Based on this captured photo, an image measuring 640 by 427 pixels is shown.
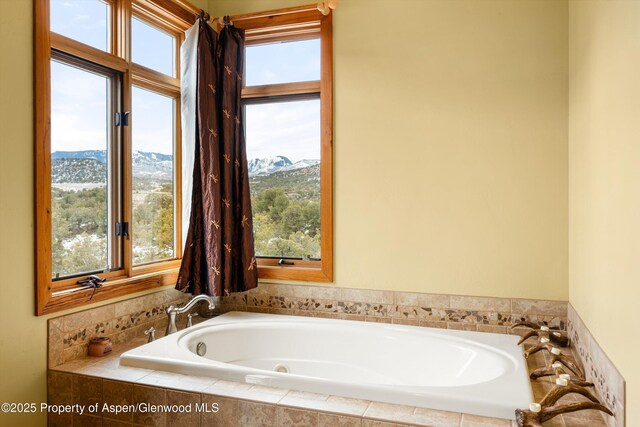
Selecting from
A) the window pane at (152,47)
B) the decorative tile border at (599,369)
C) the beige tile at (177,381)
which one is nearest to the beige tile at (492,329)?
the decorative tile border at (599,369)

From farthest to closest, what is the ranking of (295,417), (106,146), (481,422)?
(106,146), (295,417), (481,422)

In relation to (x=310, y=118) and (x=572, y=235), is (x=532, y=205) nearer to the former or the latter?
(x=572, y=235)

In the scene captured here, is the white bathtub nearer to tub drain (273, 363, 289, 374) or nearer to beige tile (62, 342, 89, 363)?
tub drain (273, 363, 289, 374)

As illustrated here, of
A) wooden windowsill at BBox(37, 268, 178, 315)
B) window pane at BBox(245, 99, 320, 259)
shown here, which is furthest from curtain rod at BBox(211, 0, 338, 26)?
wooden windowsill at BBox(37, 268, 178, 315)

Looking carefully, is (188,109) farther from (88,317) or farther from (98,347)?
(98,347)

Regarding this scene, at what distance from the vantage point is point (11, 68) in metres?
1.86

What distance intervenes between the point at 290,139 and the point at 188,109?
67cm

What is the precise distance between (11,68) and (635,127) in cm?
223

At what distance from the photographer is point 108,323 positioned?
7.67 ft

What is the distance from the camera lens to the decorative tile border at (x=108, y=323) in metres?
2.07

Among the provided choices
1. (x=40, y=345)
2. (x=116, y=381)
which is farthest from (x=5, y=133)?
(x=116, y=381)

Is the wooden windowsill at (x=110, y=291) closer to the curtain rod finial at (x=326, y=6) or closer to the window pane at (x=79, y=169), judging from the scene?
the window pane at (x=79, y=169)

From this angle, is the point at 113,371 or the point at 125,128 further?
the point at 125,128

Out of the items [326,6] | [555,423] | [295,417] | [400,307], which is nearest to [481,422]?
[555,423]
